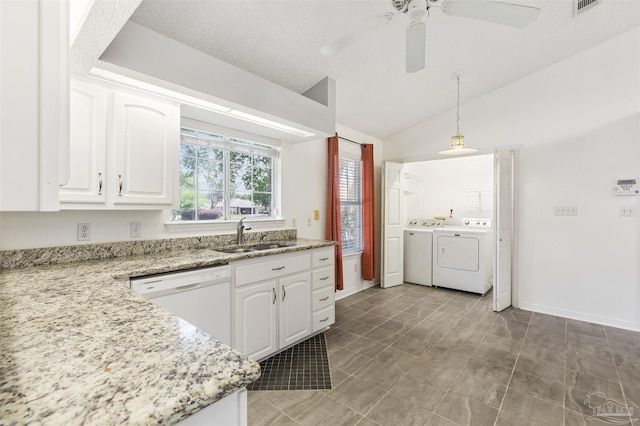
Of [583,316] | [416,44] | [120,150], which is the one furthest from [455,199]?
[120,150]

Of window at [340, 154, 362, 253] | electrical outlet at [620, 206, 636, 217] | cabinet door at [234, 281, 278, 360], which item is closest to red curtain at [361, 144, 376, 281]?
window at [340, 154, 362, 253]

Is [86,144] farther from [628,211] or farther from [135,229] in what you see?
[628,211]

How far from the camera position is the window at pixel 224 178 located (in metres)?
2.55

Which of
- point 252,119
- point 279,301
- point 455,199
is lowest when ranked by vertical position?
point 279,301

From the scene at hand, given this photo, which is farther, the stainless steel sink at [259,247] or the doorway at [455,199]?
the doorway at [455,199]

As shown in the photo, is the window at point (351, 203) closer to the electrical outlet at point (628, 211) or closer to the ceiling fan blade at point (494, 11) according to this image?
the ceiling fan blade at point (494, 11)

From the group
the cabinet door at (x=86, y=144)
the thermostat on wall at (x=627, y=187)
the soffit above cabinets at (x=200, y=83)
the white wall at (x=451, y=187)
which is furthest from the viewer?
the white wall at (x=451, y=187)

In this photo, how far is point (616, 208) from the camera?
308 centimetres

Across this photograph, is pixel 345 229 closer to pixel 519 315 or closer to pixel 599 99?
pixel 519 315

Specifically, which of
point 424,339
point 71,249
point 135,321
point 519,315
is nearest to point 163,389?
point 135,321

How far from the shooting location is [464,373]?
2193 millimetres

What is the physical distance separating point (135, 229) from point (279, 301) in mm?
1254

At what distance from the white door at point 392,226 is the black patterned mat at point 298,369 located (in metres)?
2.17

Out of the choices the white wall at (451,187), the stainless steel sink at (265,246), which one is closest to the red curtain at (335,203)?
the stainless steel sink at (265,246)
